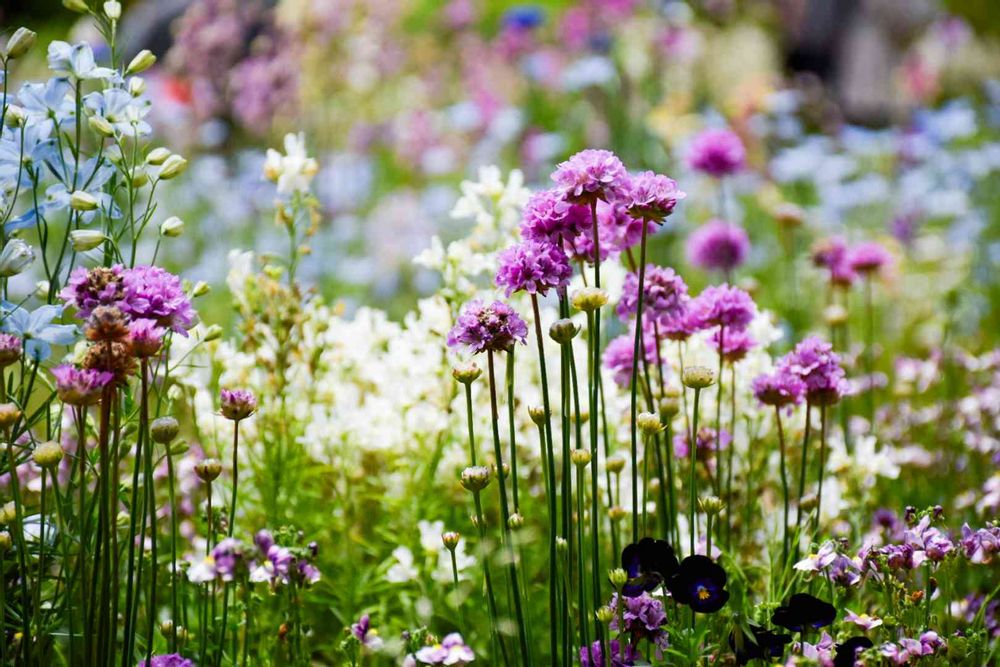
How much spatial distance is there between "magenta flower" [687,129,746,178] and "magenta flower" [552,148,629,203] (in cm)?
141

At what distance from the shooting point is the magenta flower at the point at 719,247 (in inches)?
115

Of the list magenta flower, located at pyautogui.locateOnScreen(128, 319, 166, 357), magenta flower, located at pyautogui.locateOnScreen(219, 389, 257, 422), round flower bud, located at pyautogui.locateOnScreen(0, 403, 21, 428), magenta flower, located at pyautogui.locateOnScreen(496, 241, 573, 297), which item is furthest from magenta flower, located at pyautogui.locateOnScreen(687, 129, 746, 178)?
round flower bud, located at pyautogui.locateOnScreen(0, 403, 21, 428)

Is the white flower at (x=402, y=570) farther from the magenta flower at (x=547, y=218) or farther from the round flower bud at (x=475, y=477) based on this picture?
the magenta flower at (x=547, y=218)

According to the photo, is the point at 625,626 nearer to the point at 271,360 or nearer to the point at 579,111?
the point at 271,360

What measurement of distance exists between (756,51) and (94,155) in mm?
6761

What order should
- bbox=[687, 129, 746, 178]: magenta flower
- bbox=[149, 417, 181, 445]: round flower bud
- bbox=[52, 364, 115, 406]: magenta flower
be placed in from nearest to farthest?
bbox=[52, 364, 115, 406]: magenta flower → bbox=[149, 417, 181, 445]: round flower bud → bbox=[687, 129, 746, 178]: magenta flower

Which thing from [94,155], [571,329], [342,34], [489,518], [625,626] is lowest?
[625,626]

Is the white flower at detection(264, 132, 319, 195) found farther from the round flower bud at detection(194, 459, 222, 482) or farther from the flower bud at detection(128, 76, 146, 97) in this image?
the round flower bud at detection(194, 459, 222, 482)

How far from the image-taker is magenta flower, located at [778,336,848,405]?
5.15ft

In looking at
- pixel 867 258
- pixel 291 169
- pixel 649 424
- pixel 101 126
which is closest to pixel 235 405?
pixel 101 126

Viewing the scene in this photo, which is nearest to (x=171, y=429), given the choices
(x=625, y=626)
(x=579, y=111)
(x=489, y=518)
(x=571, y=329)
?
(x=571, y=329)

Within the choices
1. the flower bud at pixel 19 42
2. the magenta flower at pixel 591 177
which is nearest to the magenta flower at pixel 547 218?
the magenta flower at pixel 591 177

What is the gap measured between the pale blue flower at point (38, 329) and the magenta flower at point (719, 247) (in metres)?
1.95

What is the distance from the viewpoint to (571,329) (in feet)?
4.10
